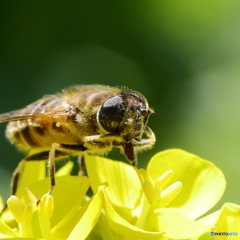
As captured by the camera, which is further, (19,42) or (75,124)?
(19,42)

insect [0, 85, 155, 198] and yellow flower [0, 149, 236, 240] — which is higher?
insect [0, 85, 155, 198]

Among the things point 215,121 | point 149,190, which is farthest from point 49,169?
point 215,121

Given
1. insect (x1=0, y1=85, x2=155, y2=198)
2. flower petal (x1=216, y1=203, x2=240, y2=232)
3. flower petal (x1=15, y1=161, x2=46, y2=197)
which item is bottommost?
flower petal (x1=15, y1=161, x2=46, y2=197)

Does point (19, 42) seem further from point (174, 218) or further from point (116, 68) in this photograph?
point (174, 218)

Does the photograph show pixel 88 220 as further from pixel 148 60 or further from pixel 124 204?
pixel 148 60

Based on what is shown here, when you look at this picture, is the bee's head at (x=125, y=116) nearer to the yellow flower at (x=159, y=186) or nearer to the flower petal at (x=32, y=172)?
the yellow flower at (x=159, y=186)

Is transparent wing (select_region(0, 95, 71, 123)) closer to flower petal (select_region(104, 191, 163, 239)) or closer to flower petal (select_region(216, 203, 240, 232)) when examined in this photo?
flower petal (select_region(104, 191, 163, 239))

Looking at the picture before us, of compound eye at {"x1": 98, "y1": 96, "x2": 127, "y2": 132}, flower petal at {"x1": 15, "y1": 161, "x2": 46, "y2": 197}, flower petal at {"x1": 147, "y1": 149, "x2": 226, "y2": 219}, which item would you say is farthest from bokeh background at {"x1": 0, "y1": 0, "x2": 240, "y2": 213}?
compound eye at {"x1": 98, "y1": 96, "x2": 127, "y2": 132}
